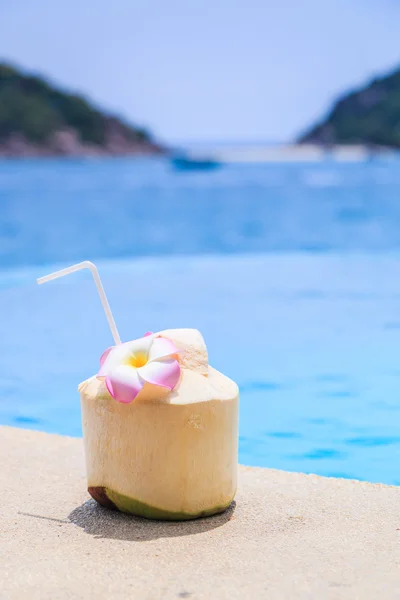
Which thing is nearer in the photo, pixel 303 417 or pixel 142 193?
pixel 303 417

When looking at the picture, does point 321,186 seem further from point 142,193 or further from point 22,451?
point 22,451

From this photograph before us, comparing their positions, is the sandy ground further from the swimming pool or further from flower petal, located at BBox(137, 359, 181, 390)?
the swimming pool

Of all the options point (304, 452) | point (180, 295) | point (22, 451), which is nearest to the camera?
point (22, 451)

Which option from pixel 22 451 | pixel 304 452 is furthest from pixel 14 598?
pixel 304 452

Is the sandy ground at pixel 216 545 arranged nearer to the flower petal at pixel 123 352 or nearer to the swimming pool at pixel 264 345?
the flower petal at pixel 123 352

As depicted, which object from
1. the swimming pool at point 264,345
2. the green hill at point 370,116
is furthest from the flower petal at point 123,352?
the green hill at point 370,116

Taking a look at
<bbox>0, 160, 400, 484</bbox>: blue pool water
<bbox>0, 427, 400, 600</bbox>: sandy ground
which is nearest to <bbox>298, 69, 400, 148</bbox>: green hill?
Result: <bbox>0, 160, 400, 484</bbox>: blue pool water

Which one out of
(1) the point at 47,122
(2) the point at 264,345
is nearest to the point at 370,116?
(1) the point at 47,122

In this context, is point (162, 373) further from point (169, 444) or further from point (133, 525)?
point (133, 525)
